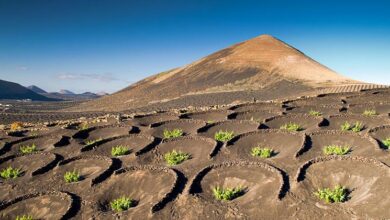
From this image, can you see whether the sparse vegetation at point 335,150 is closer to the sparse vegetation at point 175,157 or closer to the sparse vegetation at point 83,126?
the sparse vegetation at point 175,157

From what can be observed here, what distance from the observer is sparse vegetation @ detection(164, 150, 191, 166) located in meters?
15.2

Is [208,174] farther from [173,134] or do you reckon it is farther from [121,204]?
[173,134]

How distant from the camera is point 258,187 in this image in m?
12.2

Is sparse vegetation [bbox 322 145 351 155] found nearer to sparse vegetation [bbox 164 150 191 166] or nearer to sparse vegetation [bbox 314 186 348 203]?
sparse vegetation [bbox 314 186 348 203]

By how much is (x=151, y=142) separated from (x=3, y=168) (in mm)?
6392

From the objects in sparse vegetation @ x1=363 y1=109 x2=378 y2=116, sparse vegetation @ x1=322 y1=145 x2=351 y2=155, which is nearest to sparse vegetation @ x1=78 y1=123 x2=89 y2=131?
sparse vegetation @ x1=322 y1=145 x2=351 y2=155

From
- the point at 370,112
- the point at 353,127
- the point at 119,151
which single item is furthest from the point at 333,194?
the point at 370,112

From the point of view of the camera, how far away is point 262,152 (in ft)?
49.5

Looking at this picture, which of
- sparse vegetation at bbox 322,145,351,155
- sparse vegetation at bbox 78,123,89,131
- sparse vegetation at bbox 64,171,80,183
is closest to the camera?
sparse vegetation at bbox 322,145,351,155

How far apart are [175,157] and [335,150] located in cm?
601

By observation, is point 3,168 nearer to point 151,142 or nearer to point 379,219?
point 151,142

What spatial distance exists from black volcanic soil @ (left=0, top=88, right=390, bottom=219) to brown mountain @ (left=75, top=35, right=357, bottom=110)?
29.6 metres

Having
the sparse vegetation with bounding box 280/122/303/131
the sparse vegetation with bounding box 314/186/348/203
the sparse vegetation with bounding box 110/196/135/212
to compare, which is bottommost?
the sparse vegetation with bounding box 110/196/135/212

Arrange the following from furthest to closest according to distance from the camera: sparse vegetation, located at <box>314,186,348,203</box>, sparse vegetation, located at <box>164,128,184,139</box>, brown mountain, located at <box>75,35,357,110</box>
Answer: brown mountain, located at <box>75,35,357,110</box>, sparse vegetation, located at <box>164,128,184,139</box>, sparse vegetation, located at <box>314,186,348,203</box>
